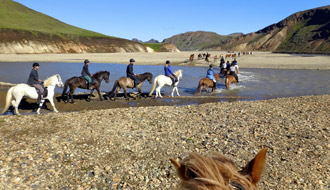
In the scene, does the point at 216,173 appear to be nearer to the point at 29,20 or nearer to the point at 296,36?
the point at 29,20

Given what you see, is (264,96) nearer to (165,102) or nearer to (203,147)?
(165,102)

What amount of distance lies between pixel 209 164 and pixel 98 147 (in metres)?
6.54

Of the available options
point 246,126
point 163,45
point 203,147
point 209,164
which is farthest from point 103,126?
point 163,45

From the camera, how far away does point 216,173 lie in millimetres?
1274

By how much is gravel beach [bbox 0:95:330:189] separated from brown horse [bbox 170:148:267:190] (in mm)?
4235

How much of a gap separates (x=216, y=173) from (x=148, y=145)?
6.33 m

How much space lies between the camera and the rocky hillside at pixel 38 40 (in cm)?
7875

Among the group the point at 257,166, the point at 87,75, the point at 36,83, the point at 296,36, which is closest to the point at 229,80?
the point at 87,75

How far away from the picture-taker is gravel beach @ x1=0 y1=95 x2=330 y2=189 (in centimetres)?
561

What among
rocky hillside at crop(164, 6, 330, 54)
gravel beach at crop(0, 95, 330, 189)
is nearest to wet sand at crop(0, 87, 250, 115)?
gravel beach at crop(0, 95, 330, 189)

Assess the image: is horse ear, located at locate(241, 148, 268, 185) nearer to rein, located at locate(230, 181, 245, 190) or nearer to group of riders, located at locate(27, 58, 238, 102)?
rein, located at locate(230, 181, 245, 190)

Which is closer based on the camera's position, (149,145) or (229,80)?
(149,145)

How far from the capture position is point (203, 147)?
7.33 m

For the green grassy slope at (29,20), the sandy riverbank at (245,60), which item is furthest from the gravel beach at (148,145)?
the green grassy slope at (29,20)
